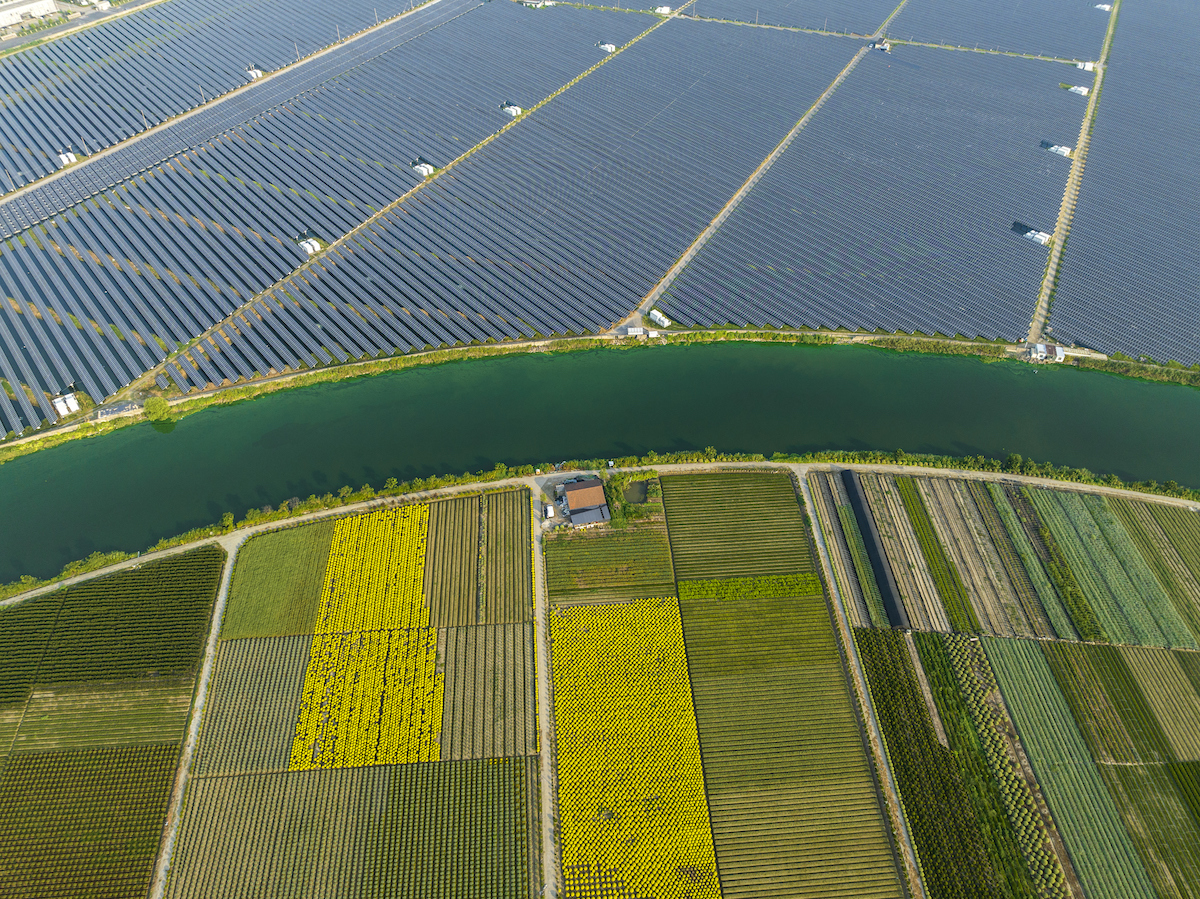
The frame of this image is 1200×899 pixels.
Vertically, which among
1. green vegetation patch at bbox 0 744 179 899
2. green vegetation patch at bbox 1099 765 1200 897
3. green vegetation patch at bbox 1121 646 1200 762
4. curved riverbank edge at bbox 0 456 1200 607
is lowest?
green vegetation patch at bbox 1099 765 1200 897

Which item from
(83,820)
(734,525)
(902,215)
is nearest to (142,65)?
(83,820)

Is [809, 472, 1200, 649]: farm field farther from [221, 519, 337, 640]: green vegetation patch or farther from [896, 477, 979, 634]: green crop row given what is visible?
[221, 519, 337, 640]: green vegetation patch

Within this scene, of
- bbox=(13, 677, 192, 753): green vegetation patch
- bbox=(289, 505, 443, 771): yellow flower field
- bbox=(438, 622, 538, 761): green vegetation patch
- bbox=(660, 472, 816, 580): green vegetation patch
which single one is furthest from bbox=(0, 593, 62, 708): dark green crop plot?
bbox=(660, 472, 816, 580): green vegetation patch

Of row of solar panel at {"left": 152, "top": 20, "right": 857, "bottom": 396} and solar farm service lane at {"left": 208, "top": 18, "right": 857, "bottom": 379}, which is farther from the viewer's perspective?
solar farm service lane at {"left": 208, "top": 18, "right": 857, "bottom": 379}

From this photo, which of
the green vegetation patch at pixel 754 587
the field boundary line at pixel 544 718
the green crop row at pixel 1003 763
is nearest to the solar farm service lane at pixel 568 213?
the field boundary line at pixel 544 718

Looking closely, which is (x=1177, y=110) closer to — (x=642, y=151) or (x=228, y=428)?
(x=642, y=151)

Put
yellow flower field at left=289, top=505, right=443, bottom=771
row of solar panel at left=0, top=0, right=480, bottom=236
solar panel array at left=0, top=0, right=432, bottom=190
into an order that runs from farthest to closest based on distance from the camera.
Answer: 1. solar panel array at left=0, top=0, right=432, bottom=190
2. row of solar panel at left=0, top=0, right=480, bottom=236
3. yellow flower field at left=289, top=505, right=443, bottom=771

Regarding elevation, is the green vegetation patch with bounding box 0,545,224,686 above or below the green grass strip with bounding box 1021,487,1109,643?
above
